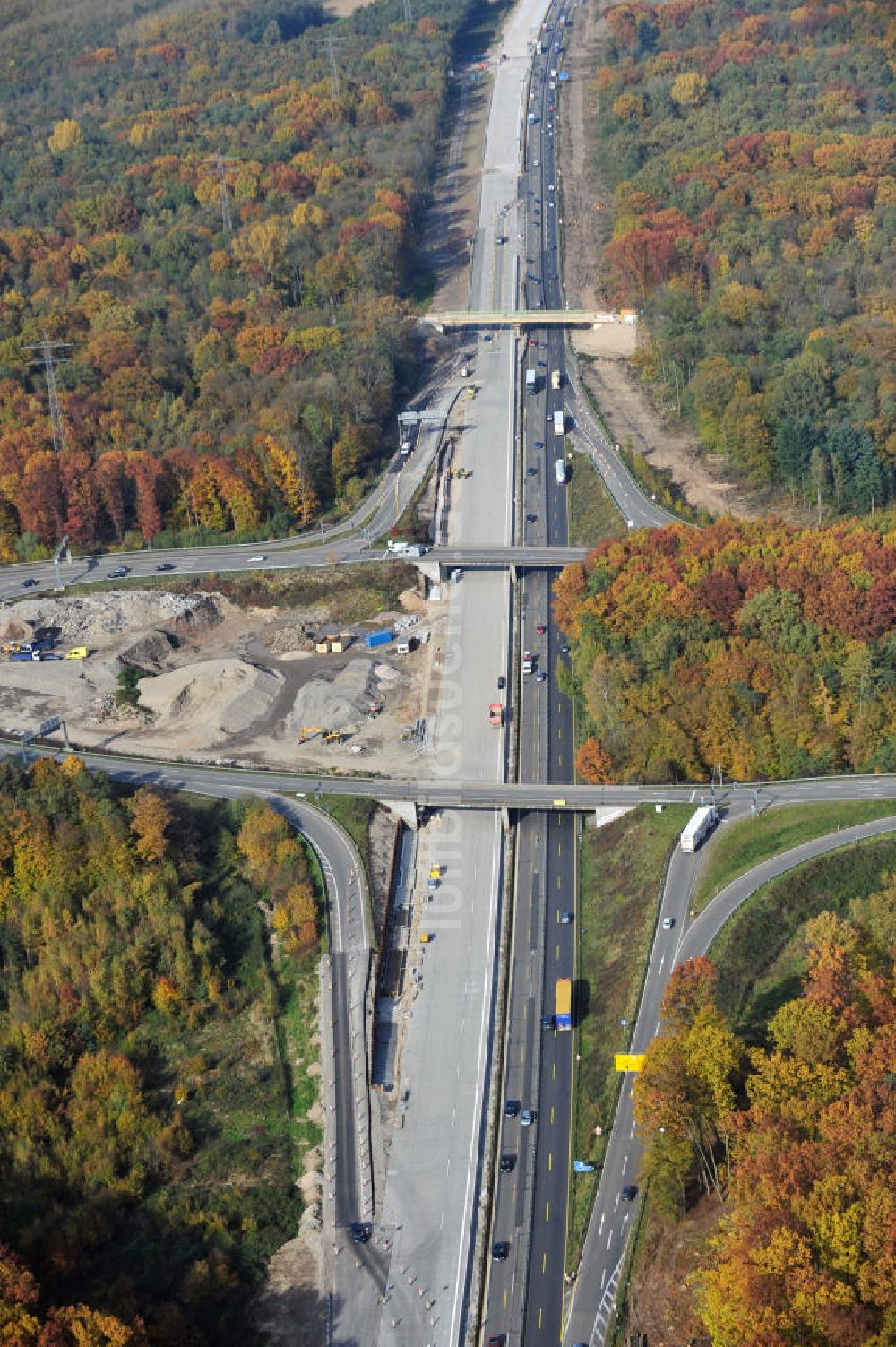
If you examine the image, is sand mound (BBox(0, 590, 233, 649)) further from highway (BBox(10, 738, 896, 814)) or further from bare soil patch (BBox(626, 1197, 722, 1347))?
bare soil patch (BBox(626, 1197, 722, 1347))

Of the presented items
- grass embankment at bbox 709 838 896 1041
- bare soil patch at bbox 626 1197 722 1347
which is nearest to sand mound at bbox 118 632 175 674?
grass embankment at bbox 709 838 896 1041

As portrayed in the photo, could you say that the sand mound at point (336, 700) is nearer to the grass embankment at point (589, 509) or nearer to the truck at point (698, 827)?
the grass embankment at point (589, 509)

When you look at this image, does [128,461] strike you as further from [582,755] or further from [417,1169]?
[417,1169]

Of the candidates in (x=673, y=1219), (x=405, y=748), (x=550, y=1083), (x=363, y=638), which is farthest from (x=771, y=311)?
(x=673, y=1219)

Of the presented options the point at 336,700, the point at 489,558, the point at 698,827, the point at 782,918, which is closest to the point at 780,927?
the point at 782,918

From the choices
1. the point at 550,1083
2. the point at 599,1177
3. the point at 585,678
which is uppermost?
the point at 585,678

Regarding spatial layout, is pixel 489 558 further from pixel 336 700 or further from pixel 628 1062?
pixel 628 1062

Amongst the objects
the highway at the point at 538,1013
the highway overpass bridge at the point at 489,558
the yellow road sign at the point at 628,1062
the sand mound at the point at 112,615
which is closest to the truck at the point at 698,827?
the highway at the point at 538,1013
